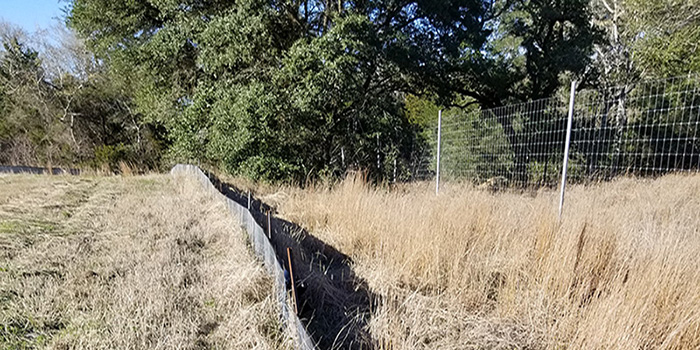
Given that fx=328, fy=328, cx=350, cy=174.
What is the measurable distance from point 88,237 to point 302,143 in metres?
4.96

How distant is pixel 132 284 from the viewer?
2.17 meters

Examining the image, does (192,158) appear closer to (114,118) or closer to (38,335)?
(38,335)

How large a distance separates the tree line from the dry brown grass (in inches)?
139

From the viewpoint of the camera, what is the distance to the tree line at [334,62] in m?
6.86

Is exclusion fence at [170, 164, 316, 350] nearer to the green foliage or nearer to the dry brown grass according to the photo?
the dry brown grass

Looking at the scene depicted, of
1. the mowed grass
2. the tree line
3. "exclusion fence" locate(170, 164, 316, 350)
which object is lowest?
the mowed grass

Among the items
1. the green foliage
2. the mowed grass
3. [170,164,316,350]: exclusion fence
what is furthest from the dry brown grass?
the green foliage

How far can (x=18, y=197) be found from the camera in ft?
17.0

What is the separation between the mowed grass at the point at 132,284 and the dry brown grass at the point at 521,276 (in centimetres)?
83

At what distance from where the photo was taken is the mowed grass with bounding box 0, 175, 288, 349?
1.67m

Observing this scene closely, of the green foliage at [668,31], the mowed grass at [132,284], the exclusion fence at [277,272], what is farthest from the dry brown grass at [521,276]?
the green foliage at [668,31]

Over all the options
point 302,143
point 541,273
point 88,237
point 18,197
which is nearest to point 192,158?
point 302,143

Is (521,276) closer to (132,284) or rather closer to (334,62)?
(132,284)

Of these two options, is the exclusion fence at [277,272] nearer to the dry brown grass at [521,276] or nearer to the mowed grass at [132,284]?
the mowed grass at [132,284]
